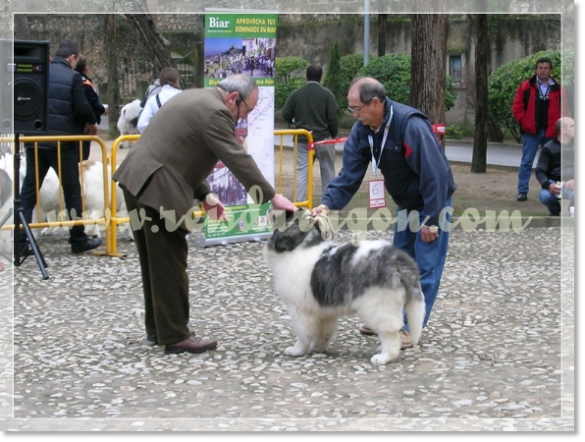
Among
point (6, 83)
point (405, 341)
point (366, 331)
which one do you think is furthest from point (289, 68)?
point (405, 341)

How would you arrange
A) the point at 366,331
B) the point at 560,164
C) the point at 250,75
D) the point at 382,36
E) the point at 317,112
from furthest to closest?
1. the point at 382,36
2. the point at 317,112
3. the point at 560,164
4. the point at 250,75
5. the point at 366,331

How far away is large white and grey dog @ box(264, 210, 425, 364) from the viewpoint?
19.3ft

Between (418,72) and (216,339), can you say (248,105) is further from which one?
(418,72)

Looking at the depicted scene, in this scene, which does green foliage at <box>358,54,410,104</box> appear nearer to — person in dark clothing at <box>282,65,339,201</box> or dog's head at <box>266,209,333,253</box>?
person in dark clothing at <box>282,65,339,201</box>

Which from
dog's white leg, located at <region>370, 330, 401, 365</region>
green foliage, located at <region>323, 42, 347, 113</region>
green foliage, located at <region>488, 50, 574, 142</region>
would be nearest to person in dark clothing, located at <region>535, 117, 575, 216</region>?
dog's white leg, located at <region>370, 330, 401, 365</region>

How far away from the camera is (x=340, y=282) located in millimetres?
5926

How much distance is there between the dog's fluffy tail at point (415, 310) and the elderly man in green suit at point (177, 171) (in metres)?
1.00

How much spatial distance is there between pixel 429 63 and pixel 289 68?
1544 cm

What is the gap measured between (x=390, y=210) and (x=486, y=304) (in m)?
5.62

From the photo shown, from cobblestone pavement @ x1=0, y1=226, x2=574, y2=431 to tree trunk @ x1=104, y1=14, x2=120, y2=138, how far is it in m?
16.6

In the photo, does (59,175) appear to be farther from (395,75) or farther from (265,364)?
(395,75)

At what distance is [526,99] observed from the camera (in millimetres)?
13836

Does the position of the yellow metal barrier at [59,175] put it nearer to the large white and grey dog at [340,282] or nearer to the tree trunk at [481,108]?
the large white and grey dog at [340,282]

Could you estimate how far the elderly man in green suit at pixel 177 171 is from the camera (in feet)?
19.2
